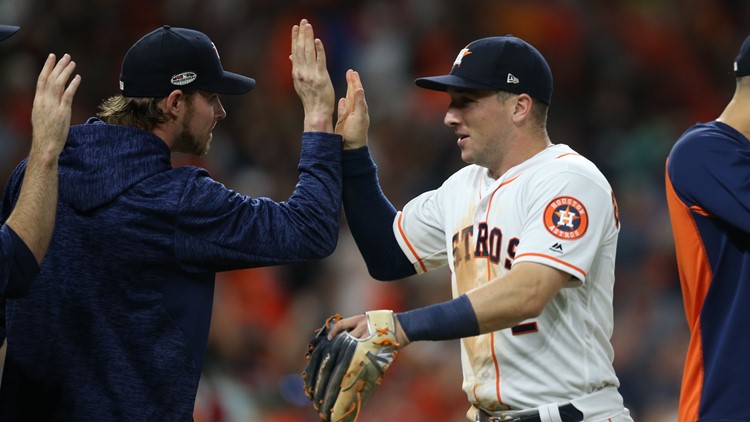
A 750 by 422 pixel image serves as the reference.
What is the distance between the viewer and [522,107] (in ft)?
11.0

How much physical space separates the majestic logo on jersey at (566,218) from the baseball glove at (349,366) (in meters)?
0.55

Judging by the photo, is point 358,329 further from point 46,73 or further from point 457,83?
point 46,73

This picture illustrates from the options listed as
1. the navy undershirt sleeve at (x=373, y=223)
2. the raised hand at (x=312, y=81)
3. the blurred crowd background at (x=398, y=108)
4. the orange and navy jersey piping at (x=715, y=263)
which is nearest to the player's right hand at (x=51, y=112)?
the raised hand at (x=312, y=81)

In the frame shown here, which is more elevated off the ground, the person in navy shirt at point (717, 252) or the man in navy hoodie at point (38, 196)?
the man in navy hoodie at point (38, 196)

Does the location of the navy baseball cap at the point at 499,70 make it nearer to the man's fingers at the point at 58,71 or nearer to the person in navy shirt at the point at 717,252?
the person in navy shirt at the point at 717,252

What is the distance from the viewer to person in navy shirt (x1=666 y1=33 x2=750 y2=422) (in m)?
3.17

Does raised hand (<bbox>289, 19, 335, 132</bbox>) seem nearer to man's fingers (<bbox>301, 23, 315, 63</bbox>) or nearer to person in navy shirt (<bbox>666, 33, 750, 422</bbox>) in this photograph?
man's fingers (<bbox>301, 23, 315, 63</bbox>)

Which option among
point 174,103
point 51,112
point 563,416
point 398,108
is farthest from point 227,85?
point 398,108

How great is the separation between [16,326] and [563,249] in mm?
1559

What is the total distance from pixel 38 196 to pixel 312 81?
98 centimetres

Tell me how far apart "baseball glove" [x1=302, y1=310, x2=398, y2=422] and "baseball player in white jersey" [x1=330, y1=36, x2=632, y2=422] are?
41mm

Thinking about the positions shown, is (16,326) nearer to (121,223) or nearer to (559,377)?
(121,223)

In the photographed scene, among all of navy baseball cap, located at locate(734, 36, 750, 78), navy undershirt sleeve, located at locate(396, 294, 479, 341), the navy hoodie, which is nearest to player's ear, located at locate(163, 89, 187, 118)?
the navy hoodie

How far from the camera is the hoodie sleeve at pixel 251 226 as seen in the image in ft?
9.70
